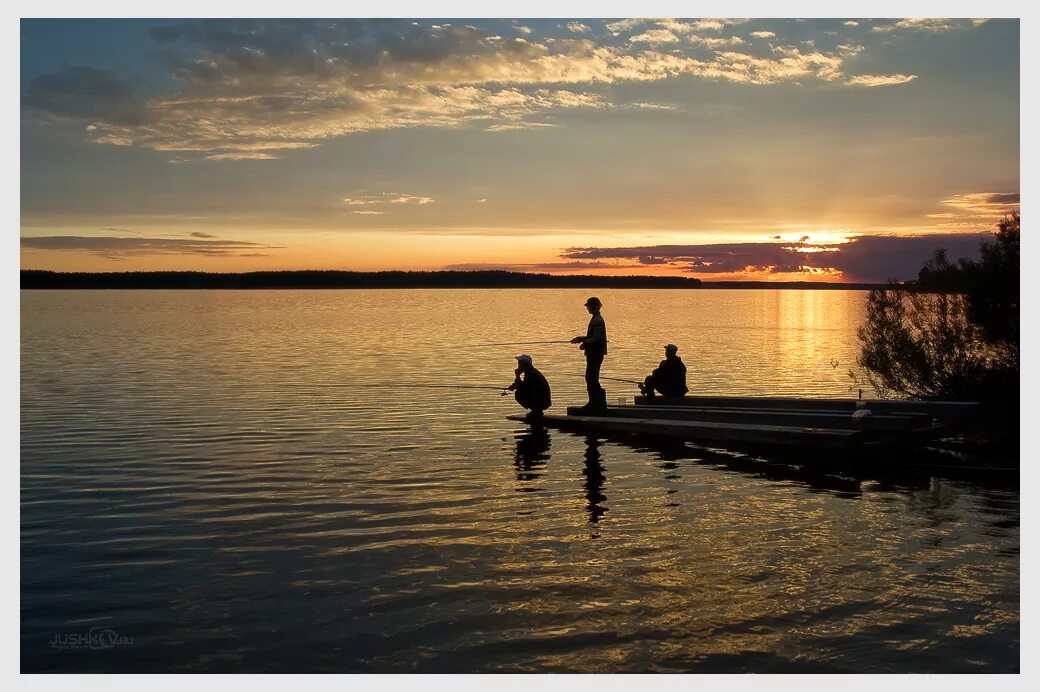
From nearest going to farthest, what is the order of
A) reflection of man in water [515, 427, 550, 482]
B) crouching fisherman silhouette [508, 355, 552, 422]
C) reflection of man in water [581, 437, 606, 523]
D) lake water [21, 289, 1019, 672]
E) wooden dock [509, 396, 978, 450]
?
lake water [21, 289, 1019, 672] → reflection of man in water [581, 437, 606, 523] → reflection of man in water [515, 427, 550, 482] → wooden dock [509, 396, 978, 450] → crouching fisherman silhouette [508, 355, 552, 422]

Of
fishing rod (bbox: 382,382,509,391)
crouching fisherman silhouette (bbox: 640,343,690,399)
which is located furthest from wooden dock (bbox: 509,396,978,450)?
fishing rod (bbox: 382,382,509,391)

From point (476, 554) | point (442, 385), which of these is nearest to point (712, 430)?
point (476, 554)

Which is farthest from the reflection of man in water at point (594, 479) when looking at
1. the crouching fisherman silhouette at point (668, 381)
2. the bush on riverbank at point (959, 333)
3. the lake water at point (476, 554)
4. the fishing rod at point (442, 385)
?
the fishing rod at point (442, 385)

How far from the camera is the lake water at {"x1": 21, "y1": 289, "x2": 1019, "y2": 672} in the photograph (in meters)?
7.89

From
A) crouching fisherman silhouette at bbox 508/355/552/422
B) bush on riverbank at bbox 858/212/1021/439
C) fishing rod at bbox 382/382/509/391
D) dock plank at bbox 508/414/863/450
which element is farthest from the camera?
fishing rod at bbox 382/382/509/391

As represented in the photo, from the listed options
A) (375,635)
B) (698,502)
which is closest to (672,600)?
(375,635)

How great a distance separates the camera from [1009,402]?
21.1 meters

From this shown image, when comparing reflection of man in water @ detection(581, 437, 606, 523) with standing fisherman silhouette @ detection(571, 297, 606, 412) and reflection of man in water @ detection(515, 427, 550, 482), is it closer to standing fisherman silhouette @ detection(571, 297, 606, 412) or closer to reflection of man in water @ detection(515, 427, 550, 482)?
reflection of man in water @ detection(515, 427, 550, 482)

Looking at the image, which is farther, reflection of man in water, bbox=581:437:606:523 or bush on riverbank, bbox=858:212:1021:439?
bush on riverbank, bbox=858:212:1021:439

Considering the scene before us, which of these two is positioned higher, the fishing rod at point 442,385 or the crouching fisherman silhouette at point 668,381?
the crouching fisherman silhouette at point 668,381

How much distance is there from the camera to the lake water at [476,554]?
7.89m

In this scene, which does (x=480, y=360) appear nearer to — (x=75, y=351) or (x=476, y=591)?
(x=75, y=351)

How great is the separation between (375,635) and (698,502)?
6.06 m

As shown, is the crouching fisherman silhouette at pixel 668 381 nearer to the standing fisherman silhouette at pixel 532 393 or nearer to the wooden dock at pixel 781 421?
the wooden dock at pixel 781 421
